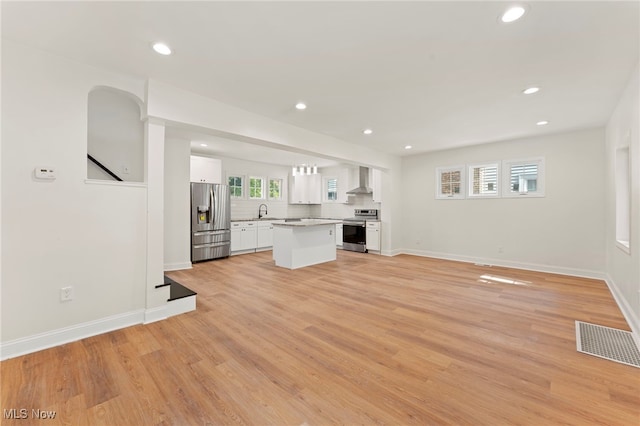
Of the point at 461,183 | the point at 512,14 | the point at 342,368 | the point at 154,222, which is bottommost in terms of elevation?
the point at 342,368

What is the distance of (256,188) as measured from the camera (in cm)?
832

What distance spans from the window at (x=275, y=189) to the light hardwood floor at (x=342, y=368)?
5.32 m

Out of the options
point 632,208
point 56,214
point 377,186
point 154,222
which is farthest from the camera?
point 377,186

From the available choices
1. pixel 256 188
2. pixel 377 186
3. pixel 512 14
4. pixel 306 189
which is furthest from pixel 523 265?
pixel 256 188

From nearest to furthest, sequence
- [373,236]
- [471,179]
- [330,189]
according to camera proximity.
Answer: [471,179] < [373,236] < [330,189]

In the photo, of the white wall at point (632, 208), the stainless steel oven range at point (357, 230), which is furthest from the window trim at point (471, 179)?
the stainless steel oven range at point (357, 230)

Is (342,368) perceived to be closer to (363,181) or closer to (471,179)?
(471,179)

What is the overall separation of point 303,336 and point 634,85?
13.8 ft

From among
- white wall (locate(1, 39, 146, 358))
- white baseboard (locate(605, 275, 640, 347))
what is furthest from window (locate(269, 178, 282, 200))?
white baseboard (locate(605, 275, 640, 347))

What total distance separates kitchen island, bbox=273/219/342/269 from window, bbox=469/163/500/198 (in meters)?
3.43

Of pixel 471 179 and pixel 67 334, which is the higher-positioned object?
pixel 471 179

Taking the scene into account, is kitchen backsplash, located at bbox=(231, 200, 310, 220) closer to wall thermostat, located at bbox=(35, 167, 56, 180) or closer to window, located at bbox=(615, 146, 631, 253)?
wall thermostat, located at bbox=(35, 167, 56, 180)

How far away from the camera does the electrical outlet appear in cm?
250

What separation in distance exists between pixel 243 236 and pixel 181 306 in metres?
3.93
